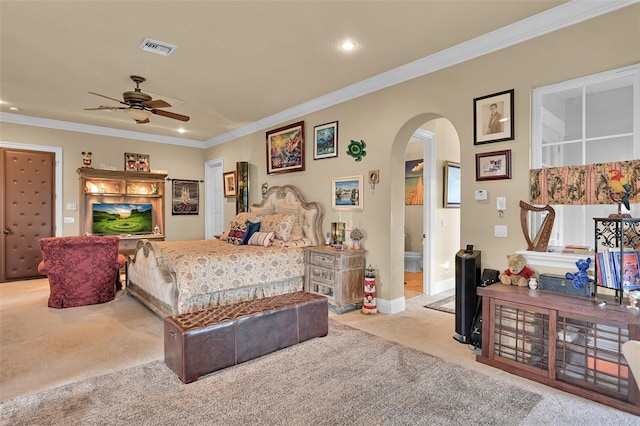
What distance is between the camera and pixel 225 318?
268 centimetres

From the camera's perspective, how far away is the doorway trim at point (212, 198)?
8008 mm

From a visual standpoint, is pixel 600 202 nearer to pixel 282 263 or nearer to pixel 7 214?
pixel 282 263

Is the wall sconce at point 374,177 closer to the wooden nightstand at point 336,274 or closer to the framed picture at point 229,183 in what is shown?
the wooden nightstand at point 336,274

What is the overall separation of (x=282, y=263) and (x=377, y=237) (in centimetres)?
124

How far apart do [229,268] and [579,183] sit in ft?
11.1

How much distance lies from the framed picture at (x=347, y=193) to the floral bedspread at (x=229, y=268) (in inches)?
33.9

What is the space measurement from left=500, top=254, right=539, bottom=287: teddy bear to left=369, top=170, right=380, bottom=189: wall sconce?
1809mm

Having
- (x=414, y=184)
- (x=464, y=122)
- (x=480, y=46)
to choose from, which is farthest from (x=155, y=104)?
(x=414, y=184)

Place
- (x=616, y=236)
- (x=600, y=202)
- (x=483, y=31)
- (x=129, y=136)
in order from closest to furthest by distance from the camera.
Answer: (x=616, y=236) → (x=600, y=202) → (x=483, y=31) → (x=129, y=136)

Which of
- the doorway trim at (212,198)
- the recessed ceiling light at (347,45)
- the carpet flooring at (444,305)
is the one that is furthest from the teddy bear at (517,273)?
the doorway trim at (212,198)

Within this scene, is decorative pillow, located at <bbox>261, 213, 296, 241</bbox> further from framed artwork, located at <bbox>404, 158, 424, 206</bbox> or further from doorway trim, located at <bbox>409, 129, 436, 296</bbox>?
framed artwork, located at <bbox>404, 158, 424, 206</bbox>

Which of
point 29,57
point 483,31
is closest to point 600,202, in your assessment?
point 483,31

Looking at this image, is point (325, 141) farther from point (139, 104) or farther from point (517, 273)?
point (517, 273)

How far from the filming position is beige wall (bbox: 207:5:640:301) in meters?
2.67
